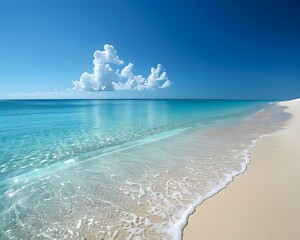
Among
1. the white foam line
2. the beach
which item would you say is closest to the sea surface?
the white foam line

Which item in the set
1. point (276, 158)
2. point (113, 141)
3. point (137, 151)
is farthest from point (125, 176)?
point (276, 158)

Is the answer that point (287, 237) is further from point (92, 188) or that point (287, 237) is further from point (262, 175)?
point (92, 188)

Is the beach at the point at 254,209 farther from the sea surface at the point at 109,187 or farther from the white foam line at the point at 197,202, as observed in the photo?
the sea surface at the point at 109,187

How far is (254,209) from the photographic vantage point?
3578 mm

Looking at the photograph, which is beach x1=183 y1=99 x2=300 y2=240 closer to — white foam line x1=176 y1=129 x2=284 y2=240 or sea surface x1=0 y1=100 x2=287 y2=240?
white foam line x1=176 y1=129 x2=284 y2=240

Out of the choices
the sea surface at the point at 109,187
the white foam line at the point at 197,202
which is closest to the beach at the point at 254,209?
the white foam line at the point at 197,202

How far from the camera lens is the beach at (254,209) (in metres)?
2.98

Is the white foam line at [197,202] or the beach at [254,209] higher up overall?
the beach at [254,209]

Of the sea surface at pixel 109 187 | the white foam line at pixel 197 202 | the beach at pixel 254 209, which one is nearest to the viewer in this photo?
the beach at pixel 254 209

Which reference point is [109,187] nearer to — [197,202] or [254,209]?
[197,202]

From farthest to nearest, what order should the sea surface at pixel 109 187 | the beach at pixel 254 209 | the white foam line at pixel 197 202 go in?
the sea surface at pixel 109 187 → the white foam line at pixel 197 202 → the beach at pixel 254 209

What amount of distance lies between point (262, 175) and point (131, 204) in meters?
4.24

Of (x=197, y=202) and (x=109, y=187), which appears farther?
(x=109, y=187)

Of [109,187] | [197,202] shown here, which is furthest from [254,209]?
[109,187]
